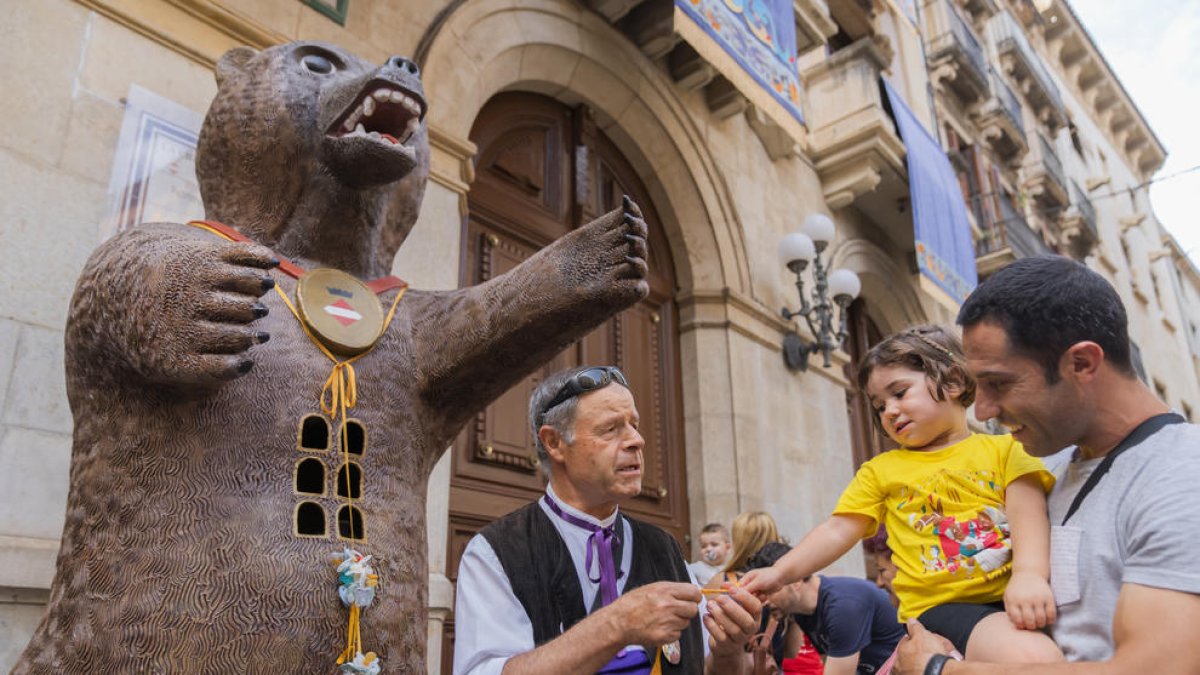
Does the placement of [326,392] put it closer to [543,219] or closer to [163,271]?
[163,271]

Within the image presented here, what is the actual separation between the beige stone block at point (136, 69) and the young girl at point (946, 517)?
2.90m

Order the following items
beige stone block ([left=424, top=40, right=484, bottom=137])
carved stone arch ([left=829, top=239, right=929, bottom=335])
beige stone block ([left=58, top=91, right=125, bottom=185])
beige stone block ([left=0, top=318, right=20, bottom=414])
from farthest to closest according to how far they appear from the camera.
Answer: carved stone arch ([left=829, top=239, right=929, bottom=335]) < beige stone block ([left=424, top=40, right=484, bottom=137]) < beige stone block ([left=58, top=91, right=125, bottom=185]) < beige stone block ([left=0, top=318, right=20, bottom=414])

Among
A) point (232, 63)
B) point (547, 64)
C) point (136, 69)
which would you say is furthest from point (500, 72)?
point (232, 63)

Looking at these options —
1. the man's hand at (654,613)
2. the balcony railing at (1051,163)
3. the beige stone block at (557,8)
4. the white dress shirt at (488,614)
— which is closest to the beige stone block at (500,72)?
the beige stone block at (557,8)

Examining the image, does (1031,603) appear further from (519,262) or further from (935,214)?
(935,214)

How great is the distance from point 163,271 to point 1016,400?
161cm

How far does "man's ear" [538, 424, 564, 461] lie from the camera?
7.05 feet

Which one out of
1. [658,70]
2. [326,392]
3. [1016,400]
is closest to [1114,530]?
[1016,400]

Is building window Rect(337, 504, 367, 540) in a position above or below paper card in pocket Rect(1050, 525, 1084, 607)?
above

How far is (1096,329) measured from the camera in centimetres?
147

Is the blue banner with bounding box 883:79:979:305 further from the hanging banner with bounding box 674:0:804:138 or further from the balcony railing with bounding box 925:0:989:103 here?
the balcony railing with bounding box 925:0:989:103

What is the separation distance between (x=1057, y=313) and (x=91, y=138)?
3223 mm

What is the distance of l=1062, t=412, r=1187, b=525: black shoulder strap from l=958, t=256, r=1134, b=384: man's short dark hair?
0.10 metres

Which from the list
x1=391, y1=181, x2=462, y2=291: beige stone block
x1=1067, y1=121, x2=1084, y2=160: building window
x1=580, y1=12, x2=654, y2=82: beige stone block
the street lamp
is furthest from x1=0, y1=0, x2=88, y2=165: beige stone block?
x1=1067, y1=121, x2=1084, y2=160: building window
